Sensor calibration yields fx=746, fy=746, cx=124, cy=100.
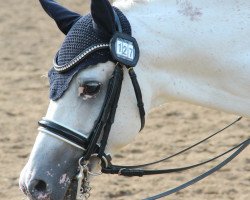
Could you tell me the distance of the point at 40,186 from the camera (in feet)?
12.7

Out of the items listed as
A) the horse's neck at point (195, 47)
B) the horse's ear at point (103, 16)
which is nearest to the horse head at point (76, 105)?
the horse's ear at point (103, 16)

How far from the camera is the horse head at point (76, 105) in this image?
12.6ft

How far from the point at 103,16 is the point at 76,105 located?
0.48 meters

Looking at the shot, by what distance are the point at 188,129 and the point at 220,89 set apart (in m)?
3.40

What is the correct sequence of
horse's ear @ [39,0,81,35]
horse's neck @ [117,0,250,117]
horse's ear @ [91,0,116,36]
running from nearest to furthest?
horse's ear @ [91,0,116,36], horse's neck @ [117,0,250,117], horse's ear @ [39,0,81,35]

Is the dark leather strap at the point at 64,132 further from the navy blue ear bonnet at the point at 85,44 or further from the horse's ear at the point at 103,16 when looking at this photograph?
the horse's ear at the point at 103,16

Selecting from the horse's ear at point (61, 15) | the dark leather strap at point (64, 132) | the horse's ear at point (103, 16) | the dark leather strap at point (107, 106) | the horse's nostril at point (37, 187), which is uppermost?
the horse's ear at point (103, 16)

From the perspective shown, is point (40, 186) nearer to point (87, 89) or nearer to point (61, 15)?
point (87, 89)

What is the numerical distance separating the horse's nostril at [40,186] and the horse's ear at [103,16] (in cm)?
84

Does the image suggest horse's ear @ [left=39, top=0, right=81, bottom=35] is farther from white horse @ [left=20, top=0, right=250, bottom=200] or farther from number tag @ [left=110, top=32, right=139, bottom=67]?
number tag @ [left=110, top=32, right=139, bottom=67]

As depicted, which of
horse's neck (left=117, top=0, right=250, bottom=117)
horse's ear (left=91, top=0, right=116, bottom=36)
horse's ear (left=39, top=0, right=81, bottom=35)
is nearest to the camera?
horse's ear (left=91, top=0, right=116, bottom=36)

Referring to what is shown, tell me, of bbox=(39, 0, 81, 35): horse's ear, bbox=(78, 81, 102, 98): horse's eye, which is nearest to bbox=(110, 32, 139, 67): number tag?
bbox=(78, 81, 102, 98): horse's eye

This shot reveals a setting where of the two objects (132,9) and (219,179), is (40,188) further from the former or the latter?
(219,179)

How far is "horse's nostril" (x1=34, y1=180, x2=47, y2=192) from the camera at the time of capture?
3847mm
